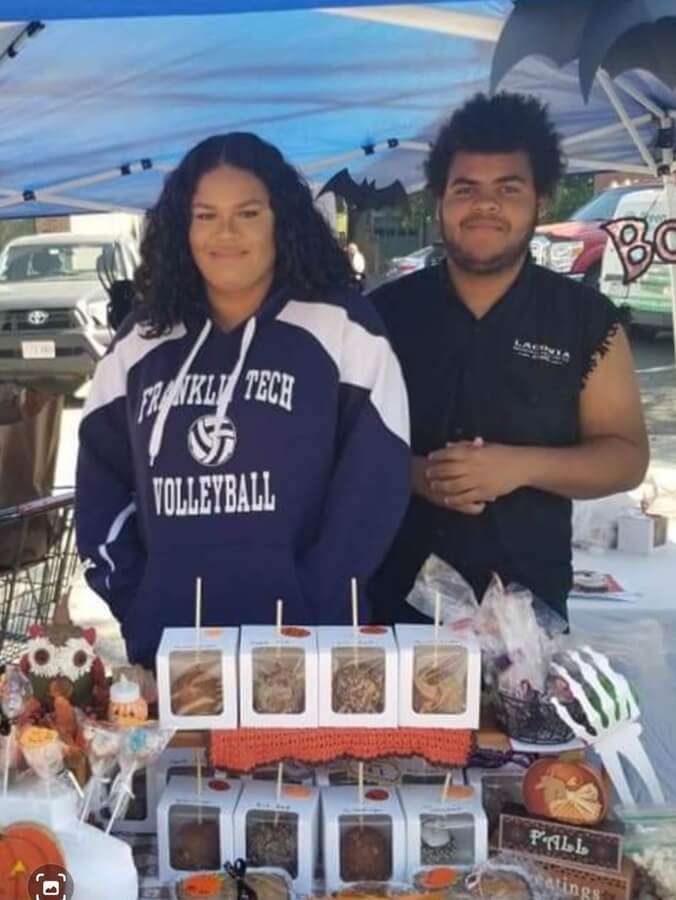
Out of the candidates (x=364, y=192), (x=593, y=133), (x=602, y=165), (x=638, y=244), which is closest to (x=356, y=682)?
(x=638, y=244)

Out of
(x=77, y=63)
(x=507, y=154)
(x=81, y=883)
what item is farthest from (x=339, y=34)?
(x=81, y=883)

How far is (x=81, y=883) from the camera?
4.02ft

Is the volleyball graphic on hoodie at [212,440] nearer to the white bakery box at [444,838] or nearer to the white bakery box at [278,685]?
the white bakery box at [278,685]

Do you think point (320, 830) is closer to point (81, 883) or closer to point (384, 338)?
point (81, 883)

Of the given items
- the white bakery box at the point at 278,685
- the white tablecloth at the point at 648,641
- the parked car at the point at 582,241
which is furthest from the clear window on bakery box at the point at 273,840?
the parked car at the point at 582,241

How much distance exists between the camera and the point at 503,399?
6.69ft

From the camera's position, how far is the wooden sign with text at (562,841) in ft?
4.47

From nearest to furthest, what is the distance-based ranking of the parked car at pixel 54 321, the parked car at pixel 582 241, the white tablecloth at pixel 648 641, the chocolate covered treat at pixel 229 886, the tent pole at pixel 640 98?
the chocolate covered treat at pixel 229 886 < the white tablecloth at pixel 648 641 < the tent pole at pixel 640 98 < the parked car at pixel 54 321 < the parked car at pixel 582 241

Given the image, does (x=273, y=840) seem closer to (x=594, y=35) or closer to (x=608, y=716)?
(x=608, y=716)

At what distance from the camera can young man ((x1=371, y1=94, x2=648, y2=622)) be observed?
201 centimetres

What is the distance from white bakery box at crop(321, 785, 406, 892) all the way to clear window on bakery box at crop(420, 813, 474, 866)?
29 millimetres

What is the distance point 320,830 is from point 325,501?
52cm

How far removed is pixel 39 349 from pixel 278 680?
27.9 ft

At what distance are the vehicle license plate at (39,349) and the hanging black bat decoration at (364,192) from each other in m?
5.20
